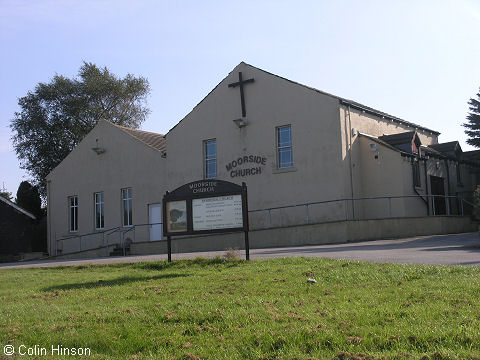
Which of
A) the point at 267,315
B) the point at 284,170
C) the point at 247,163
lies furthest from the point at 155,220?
the point at 267,315

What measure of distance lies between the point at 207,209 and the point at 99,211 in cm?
2203

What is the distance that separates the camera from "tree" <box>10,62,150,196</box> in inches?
1940

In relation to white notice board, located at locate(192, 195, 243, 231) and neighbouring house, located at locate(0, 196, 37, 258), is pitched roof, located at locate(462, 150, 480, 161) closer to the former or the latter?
white notice board, located at locate(192, 195, 243, 231)

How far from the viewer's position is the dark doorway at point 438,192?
28.9 meters

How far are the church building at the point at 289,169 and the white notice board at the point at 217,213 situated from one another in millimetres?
9591

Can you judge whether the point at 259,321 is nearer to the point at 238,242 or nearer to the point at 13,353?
the point at 13,353

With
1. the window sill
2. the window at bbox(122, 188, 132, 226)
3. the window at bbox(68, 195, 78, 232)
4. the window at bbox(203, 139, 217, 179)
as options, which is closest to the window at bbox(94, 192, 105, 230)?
the window at bbox(122, 188, 132, 226)

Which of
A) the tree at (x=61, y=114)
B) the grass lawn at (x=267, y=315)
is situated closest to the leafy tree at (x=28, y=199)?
the tree at (x=61, y=114)

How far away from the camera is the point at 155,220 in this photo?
105ft

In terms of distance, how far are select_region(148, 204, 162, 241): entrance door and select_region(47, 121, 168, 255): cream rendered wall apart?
0.29m

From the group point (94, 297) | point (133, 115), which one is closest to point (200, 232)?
point (94, 297)

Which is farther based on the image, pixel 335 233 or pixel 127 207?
pixel 127 207

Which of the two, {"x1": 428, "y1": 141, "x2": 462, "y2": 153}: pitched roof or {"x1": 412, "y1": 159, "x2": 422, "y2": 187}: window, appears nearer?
{"x1": 412, "y1": 159, "x2": 422, "y2": 187}: window

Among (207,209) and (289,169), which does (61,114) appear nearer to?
(289,169)
